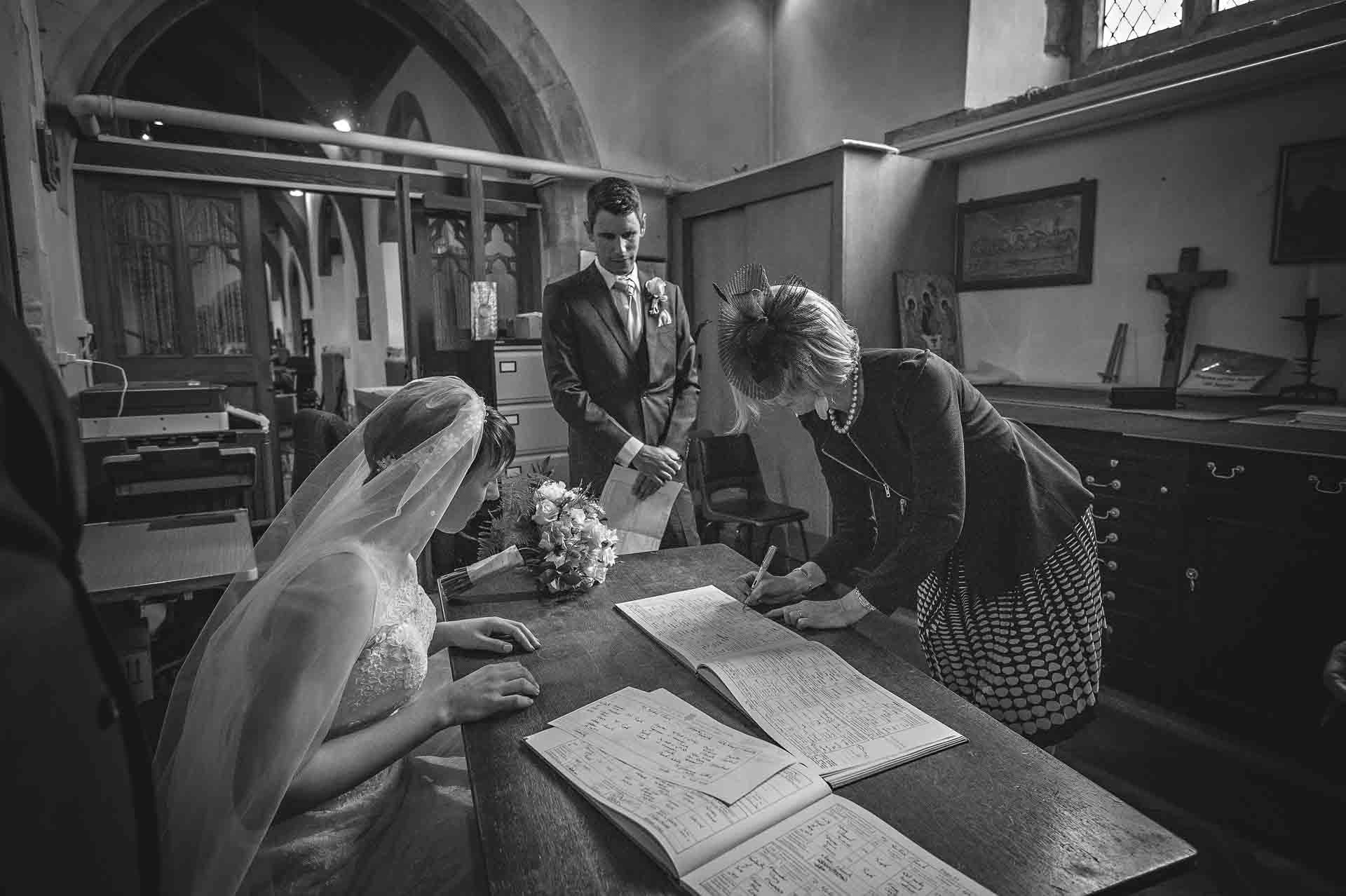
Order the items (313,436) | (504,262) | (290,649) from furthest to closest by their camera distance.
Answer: (504,262), (313,436), (290,649)

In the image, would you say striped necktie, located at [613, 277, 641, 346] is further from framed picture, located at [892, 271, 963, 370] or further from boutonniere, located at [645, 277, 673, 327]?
framed picture, located at [892, 271, 963, 370]

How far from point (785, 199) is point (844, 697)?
4011 millimetres

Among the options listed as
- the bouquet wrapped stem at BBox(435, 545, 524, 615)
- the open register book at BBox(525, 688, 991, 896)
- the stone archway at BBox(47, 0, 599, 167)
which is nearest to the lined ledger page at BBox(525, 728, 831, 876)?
the open register book at BBox(525, 688, 991, 896)

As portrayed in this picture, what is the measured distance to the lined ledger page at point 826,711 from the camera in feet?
4.07

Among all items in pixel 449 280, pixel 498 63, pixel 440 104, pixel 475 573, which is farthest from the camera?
pixel 440 104

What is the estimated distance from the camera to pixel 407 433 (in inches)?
62.0

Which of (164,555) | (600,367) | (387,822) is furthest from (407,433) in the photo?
(600,367)

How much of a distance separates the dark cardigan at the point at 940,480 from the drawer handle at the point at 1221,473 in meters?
1.43

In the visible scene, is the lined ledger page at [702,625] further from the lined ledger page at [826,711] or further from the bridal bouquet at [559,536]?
the bridal bouquet at [559,536]

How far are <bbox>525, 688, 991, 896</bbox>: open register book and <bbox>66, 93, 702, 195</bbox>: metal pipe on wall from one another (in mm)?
4315

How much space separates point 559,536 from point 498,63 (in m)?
4.53

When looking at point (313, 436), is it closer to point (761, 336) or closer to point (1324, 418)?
point (761, 336)

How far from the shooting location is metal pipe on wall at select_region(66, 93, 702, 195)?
13.2 feet

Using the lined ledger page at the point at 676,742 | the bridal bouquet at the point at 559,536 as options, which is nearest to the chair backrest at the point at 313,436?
the bridal bouquet at the point at 559,536
